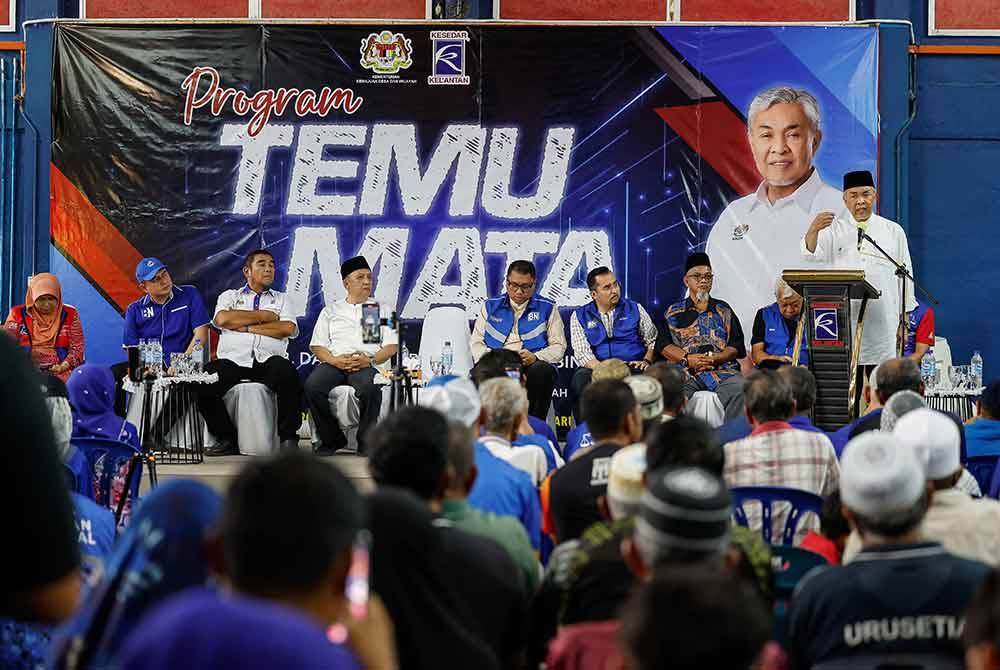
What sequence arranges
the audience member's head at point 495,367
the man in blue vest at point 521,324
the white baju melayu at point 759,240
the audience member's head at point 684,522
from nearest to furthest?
the audience member's head at point 684,522
the audience member's head at point 495,367
the man in blue vest at point 521,324
the white baju melayu at point 759,240

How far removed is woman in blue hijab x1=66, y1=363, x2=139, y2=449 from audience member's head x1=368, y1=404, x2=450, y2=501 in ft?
9.91

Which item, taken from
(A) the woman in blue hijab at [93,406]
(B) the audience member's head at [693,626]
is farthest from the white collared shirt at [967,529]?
(A) the woman in blue hijab at [93,406]

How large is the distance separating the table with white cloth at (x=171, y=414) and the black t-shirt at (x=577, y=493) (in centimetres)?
435

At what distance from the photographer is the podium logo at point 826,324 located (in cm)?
688

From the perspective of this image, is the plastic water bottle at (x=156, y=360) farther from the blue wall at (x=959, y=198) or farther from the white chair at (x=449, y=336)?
the blue wall at (x=959, y=198)

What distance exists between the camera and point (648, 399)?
4.61 m

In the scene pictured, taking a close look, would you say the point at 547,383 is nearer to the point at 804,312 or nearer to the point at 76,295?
the point at 804,312

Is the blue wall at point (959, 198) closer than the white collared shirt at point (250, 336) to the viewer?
No

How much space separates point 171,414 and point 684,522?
625 cm

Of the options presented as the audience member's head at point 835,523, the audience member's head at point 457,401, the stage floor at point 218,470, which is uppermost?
the audience member's head at point 457,401

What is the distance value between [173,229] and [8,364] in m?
7.44

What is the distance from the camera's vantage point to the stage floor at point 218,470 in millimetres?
6832

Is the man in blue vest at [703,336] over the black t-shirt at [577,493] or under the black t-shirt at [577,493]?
over

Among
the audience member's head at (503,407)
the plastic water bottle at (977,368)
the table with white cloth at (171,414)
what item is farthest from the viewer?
the plastic water bottle at (977,368)
